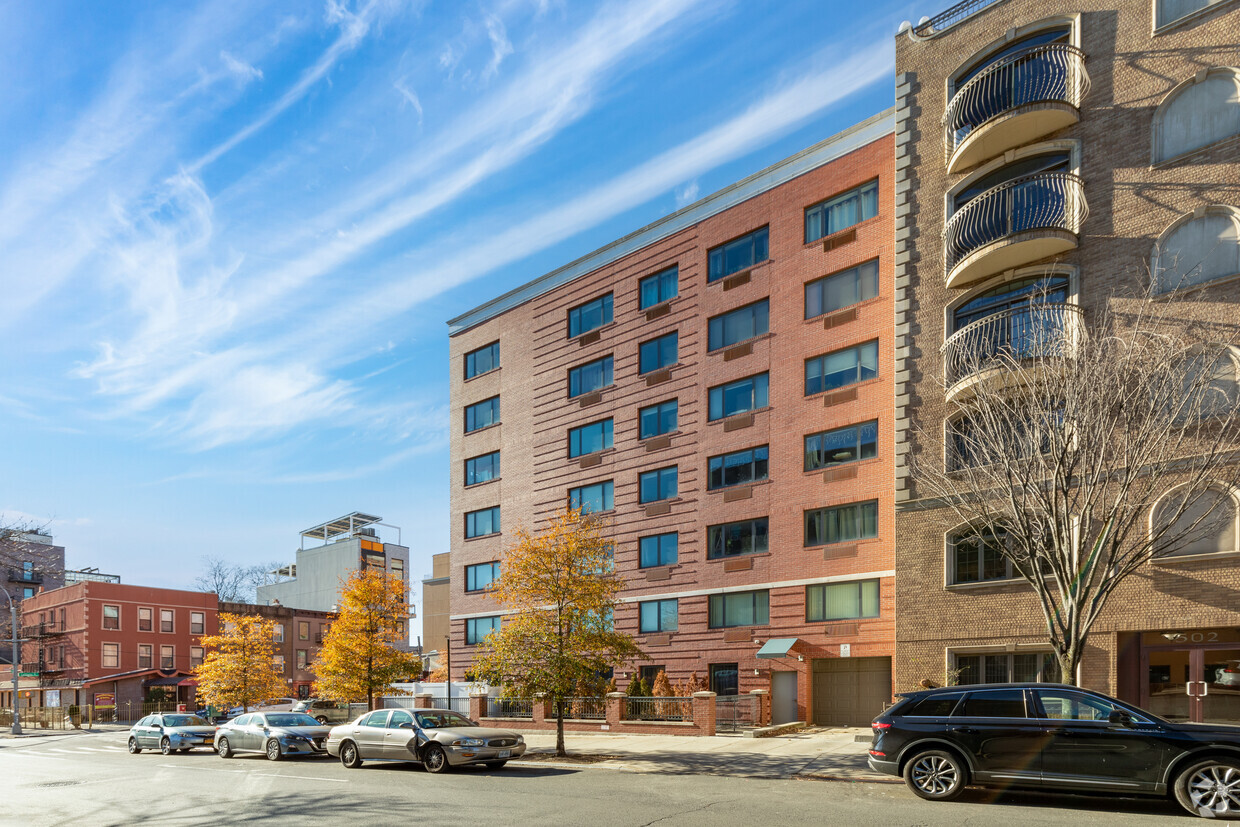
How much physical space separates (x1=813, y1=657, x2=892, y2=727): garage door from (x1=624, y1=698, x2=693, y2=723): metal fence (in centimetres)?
444

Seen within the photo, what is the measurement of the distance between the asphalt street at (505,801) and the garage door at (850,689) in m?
11.2

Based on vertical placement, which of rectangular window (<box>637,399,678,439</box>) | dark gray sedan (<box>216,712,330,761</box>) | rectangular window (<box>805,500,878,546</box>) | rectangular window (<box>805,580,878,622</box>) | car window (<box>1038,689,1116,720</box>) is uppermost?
rectangular window (<box>637,399,678,439</box>)

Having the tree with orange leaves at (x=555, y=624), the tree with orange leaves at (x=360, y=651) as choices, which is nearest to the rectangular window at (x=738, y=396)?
the tree with orange leaves at (x=555, y=624)

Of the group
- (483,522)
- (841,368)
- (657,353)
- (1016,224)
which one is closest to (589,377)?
(657,353)

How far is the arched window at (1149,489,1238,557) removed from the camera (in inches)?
771

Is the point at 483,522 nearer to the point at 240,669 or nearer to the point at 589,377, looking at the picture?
the point at 589,377

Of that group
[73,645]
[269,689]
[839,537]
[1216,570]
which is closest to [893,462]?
[839,537]

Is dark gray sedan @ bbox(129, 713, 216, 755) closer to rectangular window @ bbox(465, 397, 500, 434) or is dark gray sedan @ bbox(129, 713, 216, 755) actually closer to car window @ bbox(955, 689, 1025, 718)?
rectangular window @ bbox(465, 397, 500, 434)

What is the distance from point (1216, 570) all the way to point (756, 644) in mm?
13797

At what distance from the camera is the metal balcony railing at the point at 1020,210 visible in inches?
890

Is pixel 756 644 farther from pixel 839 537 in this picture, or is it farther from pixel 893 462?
pixel 893 462

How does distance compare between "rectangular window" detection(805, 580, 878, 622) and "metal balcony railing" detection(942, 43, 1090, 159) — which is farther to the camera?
"rectangular window" detection(805, 580, 878, 622)

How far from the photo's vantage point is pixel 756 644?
2988cm

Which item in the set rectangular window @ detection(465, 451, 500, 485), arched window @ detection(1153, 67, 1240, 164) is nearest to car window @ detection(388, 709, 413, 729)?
arched window @ detection(1153, 67, 1240, 164)
